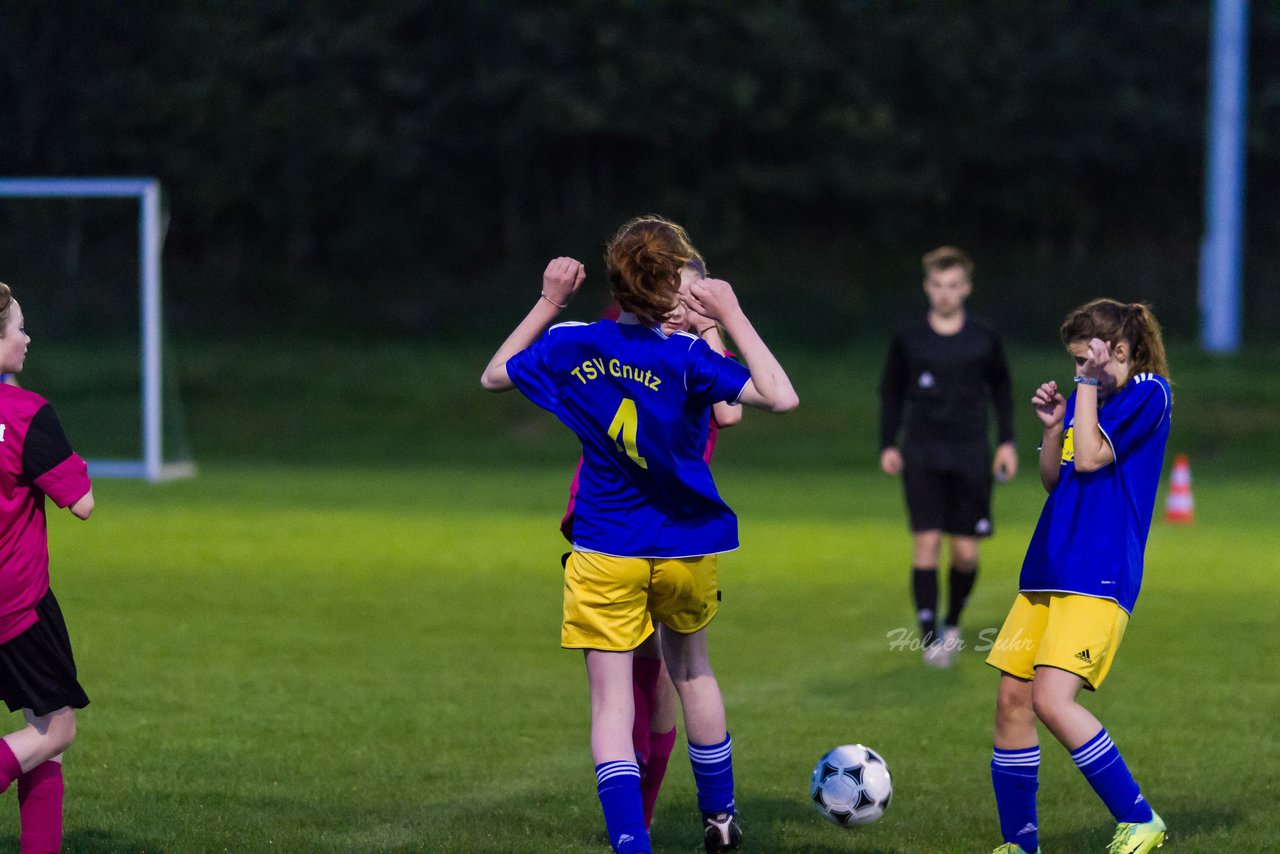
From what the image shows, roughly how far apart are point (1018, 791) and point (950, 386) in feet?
13.6

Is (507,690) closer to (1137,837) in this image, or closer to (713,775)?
(713,775)

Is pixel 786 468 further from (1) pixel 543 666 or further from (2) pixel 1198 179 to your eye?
(2) pixel 1198 179

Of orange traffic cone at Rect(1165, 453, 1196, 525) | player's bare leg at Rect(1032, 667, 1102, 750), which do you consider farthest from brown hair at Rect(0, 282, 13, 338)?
orange traffic cone at Rect(1165, 453, 1196, 525)

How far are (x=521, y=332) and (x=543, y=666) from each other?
Result: 4.16 meters

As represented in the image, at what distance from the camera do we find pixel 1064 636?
5000mm

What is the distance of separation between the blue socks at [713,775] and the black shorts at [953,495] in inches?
160

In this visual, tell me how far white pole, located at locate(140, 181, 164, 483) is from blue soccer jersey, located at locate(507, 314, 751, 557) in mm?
14882

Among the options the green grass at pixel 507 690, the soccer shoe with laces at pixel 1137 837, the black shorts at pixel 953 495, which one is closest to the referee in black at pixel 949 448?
the black shorts at pixel 953 495

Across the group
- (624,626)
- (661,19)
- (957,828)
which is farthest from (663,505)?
(661,19)

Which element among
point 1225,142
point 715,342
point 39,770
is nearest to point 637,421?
point 715,342

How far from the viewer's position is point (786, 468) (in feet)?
76.3

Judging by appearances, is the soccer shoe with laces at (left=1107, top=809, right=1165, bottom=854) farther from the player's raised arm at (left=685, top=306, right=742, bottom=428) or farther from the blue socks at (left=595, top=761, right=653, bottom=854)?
the player's raised arm at (left=685, top=306, right=742, bottom=428)

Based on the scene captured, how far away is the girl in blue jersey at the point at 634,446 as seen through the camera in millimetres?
4664

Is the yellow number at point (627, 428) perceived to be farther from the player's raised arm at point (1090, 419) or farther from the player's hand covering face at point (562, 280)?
the player's raised arm at point (1090, 419)
